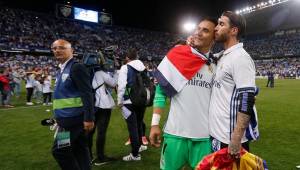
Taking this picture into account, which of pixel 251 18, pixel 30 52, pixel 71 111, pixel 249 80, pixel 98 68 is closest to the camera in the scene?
pixel 249 80

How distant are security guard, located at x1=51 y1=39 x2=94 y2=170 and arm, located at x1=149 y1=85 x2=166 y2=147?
1276 mm

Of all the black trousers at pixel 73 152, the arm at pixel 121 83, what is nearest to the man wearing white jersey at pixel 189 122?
the black trousers at pixel 73 152

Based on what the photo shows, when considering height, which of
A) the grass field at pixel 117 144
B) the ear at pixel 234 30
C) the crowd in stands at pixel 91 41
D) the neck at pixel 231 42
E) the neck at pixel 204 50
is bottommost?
the grass field at pixel 117 144

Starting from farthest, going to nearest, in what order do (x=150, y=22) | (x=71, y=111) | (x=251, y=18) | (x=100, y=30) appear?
(x=251, y=18)
(x=150, y=22)
(x=100, y=30)
(x=71, y=111)

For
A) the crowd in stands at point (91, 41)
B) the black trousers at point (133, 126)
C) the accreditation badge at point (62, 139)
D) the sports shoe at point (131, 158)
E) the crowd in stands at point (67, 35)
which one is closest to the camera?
the accreditation badge at point (62, 139)

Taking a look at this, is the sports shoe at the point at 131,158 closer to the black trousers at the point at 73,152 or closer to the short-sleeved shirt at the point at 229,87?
the black trousers at the point at 73,152

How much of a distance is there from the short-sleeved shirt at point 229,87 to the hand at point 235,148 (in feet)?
0.89

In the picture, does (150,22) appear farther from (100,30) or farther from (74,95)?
(74,95)

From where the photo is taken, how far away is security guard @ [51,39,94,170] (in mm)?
4191

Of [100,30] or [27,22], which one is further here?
[100,30]

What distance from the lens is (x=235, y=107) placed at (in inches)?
113

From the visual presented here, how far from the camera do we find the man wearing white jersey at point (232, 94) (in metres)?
2.71

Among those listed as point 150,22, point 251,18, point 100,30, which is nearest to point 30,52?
point 100,30

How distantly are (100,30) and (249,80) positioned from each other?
2534 inches
